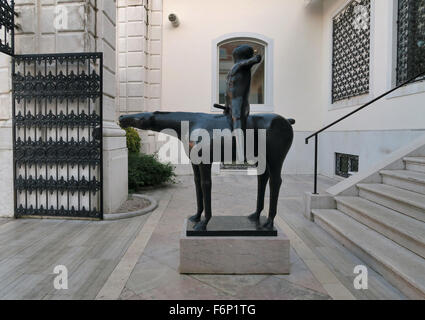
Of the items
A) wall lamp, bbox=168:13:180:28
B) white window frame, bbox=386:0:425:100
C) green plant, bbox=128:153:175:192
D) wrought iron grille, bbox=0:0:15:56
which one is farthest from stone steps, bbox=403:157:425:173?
wall lamp, bbox=168:13:180:28

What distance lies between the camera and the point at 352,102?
8867mm

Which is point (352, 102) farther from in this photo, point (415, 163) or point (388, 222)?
point (388, 222)

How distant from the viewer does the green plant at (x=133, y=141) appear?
9677mm

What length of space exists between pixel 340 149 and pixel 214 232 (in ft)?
25.3

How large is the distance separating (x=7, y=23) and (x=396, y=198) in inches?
265

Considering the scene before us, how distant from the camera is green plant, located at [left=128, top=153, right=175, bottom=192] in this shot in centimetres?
779

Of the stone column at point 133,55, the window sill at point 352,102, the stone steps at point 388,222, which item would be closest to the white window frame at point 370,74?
the window sill at point 352,102

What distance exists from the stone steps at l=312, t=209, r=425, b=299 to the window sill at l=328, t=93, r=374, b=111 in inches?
187

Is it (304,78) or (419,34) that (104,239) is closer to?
(419,34)

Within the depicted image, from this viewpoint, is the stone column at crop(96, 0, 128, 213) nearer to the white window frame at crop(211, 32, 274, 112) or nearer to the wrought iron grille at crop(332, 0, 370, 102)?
the white window frame at crop(211, 32, 274, 112)

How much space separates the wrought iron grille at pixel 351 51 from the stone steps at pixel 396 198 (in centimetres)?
436

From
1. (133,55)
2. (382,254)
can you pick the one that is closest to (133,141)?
(133,55)
